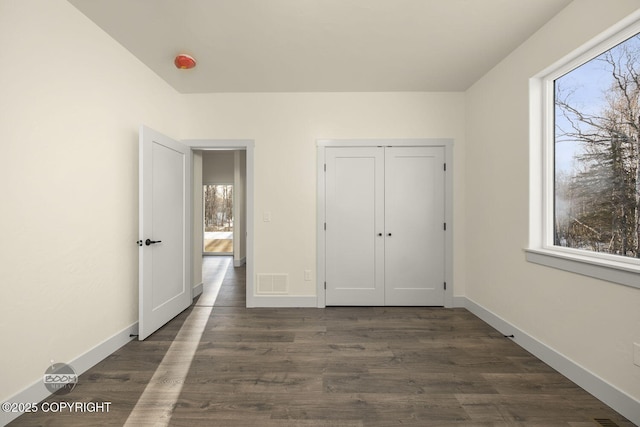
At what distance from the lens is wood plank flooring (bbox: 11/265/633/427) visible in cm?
160

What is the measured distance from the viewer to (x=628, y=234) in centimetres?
173

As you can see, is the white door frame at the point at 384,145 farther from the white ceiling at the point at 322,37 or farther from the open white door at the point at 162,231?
the open white door at the point at 162,231

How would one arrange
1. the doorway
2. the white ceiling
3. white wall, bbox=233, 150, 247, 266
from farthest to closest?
the doorway < white wall, bbox=233, 150, 247, 266 < the white ceiling

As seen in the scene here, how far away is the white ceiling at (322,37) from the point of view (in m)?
1.99

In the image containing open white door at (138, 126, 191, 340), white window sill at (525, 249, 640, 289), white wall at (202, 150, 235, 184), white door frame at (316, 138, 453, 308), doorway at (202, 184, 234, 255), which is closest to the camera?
white window sill at (525, 249, 640, 289)

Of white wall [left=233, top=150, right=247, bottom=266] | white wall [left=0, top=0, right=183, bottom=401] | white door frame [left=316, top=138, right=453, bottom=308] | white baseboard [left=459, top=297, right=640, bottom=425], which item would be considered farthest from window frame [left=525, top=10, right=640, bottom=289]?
white wall [left=233, top=150, right=247, bottom=266]

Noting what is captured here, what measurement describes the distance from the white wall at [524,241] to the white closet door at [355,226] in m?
1.10

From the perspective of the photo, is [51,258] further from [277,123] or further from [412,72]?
[412,72]

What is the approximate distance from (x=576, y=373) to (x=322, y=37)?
319 cm

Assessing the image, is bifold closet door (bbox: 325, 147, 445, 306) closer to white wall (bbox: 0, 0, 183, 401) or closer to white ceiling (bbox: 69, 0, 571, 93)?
white ceiling (bbox: 69, 0, 571, 93)

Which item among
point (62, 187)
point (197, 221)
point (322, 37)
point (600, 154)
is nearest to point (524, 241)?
point (600, 154)

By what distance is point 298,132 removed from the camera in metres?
3.43

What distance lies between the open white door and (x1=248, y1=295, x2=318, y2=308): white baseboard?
86 centimetres

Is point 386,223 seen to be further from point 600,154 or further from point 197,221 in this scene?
point 197,221
